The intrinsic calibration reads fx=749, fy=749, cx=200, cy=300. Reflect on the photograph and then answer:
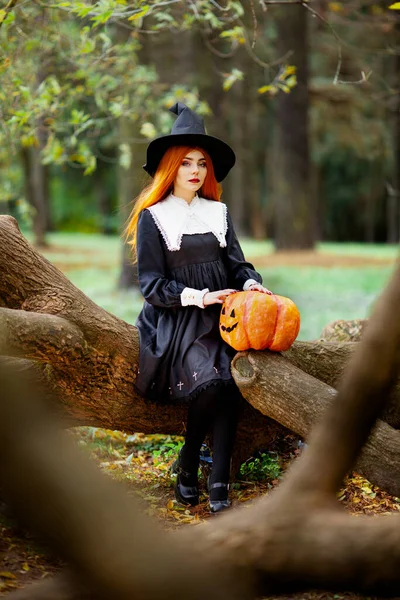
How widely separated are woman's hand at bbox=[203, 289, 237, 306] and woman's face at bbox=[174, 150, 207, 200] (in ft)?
2.16

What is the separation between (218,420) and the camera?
3.69 meters

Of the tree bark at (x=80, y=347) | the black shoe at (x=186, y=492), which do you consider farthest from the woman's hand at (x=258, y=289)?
the black shoe at (x=186, y=492)

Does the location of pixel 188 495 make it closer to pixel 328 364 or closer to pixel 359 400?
pixel 328 364

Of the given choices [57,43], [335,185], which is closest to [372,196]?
[335,185]

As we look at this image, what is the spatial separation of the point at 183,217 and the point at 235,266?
0.39 meters

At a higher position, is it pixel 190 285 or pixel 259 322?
pixel 190 285

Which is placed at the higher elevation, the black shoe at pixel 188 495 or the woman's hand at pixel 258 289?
the woman's hand at pixel 258 289

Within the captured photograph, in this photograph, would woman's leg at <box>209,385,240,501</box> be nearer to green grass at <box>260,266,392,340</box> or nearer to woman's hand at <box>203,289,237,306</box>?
woman's hand at <box>203,289,237,306</box>

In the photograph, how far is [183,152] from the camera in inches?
156

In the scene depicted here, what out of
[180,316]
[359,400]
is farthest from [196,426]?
[359,400]

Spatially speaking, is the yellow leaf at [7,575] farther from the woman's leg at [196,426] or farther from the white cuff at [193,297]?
the white cuff at [193,297]

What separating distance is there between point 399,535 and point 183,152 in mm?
2696

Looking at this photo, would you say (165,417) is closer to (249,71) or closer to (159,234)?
(159,234)

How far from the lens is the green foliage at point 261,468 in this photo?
163 inches
